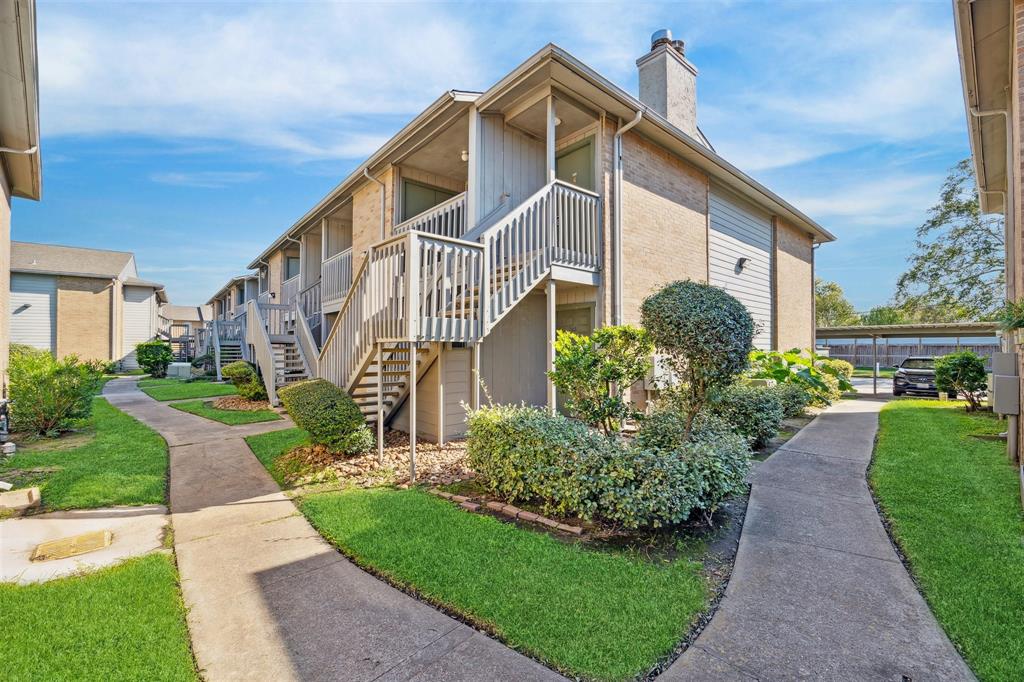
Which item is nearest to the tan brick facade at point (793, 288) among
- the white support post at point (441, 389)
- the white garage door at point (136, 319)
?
the white support post at point (441, 389)

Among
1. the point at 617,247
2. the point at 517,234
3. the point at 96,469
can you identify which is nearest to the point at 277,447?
the point at 96,469

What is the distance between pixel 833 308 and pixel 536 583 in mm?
46048

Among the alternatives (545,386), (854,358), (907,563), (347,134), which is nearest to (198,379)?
(347,134)

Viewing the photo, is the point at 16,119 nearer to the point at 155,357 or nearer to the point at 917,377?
the point at 155,357

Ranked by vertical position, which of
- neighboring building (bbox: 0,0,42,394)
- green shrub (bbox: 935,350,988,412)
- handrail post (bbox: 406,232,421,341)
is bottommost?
green shrub (bbox: 935,350,988,412)

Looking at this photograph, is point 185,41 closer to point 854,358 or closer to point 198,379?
point 198,379

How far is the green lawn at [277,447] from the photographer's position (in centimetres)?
600

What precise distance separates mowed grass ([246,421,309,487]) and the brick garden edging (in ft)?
7.43

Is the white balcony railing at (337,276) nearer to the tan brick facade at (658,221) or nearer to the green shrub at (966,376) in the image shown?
the tan brick facade at (658,221)

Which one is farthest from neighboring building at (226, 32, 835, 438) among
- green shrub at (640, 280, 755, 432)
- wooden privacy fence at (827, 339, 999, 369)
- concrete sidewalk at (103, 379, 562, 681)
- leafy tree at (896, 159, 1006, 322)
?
wooden privacy fence at (827, 339, 999, 369)

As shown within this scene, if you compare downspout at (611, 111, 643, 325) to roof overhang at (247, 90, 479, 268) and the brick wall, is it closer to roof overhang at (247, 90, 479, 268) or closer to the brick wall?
roof overhang at (247, 90, 479, 268)

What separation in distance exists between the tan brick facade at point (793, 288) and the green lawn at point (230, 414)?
13947 millimetres

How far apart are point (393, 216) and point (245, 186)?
11.5 metres

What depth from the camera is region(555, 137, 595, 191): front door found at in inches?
328
